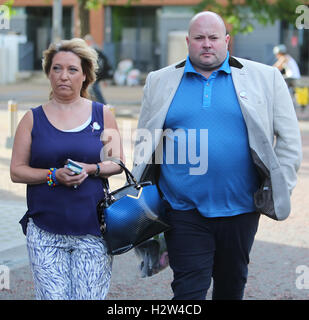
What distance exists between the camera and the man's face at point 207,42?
3.76 meters

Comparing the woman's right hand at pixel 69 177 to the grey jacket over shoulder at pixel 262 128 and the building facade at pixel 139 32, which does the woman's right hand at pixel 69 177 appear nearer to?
the grey jacket over shoulder at pixel 262 128

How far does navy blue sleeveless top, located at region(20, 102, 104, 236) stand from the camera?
3.60 meters

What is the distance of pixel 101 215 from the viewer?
3.62 metres

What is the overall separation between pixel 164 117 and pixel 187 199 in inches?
17.9

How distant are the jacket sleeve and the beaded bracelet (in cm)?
119

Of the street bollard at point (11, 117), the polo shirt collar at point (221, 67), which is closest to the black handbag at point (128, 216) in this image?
the polo shirt collar at point (221, 67)

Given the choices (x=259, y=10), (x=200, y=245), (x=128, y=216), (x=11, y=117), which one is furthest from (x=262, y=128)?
(x=259, y=10)

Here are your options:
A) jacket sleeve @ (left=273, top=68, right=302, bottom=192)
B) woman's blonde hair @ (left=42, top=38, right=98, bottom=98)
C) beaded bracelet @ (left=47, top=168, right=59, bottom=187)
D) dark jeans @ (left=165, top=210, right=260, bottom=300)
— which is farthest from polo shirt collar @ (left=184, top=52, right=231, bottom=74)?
beaded bracelet @ (left=47, top=168, right=59, bottom=187)

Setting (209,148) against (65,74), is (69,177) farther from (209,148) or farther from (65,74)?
(209,148)

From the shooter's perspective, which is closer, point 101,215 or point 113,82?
point 101,215

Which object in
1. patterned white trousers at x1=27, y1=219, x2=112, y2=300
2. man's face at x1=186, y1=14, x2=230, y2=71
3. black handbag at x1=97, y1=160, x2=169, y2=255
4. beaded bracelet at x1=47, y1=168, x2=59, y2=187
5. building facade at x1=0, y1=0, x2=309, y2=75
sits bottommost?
building facade at x1=0, y1=0, x2=309, y2=75

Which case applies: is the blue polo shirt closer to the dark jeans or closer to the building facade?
the dark jeans
